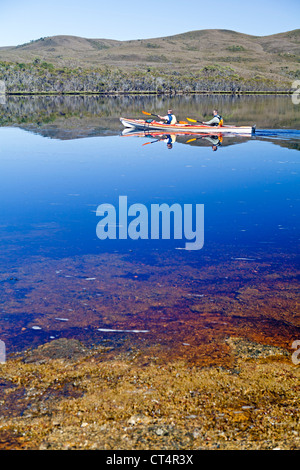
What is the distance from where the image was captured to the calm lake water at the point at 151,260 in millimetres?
7864

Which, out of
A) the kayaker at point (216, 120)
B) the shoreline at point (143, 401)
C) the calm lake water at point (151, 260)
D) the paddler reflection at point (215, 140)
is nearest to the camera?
the shoreline at point (143, 401)

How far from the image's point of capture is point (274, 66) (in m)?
186

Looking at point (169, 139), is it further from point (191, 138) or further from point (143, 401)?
point (143, 401)

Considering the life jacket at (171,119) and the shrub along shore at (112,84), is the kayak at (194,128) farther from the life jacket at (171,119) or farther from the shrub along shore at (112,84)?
the shrub along shore at (112,84)

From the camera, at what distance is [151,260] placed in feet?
36.4

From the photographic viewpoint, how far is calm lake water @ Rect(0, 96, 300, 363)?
7864 mm

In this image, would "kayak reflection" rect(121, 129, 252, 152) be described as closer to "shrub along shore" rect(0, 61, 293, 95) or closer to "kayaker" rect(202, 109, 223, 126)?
"kayaker" rect(202, 109, 223, 126)

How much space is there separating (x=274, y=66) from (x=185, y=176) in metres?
187

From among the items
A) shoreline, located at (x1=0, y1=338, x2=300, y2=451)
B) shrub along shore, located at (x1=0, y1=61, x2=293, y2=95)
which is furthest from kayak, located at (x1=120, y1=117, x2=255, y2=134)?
shrub along shore, located at (x1=0, y1=61, x2=293, y2=95)

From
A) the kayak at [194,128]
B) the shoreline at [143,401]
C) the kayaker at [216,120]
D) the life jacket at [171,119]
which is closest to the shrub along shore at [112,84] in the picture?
the kayak at [194,128]

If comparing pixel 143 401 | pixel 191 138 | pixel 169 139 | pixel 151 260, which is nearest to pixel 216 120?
pixel 191 138
